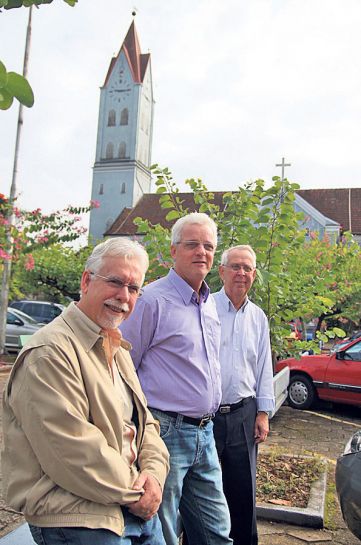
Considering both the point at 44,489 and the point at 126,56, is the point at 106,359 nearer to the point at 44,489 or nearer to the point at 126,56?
the point at 44,489

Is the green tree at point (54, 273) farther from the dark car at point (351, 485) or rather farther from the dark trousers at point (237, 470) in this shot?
the dark trousers at point (237, 470)

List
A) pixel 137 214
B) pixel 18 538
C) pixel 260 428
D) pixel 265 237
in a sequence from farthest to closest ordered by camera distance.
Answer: pixel 137 214 → pixel 265 237 → pixel 260 428 → pixel 18 538

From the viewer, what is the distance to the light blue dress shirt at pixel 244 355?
10.2ft

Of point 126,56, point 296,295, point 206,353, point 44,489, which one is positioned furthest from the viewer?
point 126,56

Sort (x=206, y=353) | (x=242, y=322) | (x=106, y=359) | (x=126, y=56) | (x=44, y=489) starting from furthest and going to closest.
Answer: (x=126, y=56), (x=242, y=322), (x=206, y=353), (x=106, y=359), (x=44, y=489)

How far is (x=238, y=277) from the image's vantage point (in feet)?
10.9

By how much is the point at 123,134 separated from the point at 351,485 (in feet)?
188

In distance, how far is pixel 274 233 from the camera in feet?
16.4

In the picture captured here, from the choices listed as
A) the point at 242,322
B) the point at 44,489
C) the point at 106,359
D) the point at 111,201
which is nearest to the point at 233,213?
the point at 242,322

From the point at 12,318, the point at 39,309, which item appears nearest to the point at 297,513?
the point at 12,318

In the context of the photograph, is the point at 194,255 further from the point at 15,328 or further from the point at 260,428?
the point at 15,328

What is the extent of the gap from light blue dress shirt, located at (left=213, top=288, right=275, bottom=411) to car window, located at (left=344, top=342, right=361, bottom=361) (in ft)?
19.3

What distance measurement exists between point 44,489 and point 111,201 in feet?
177

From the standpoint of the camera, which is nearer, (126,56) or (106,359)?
(106,359)
